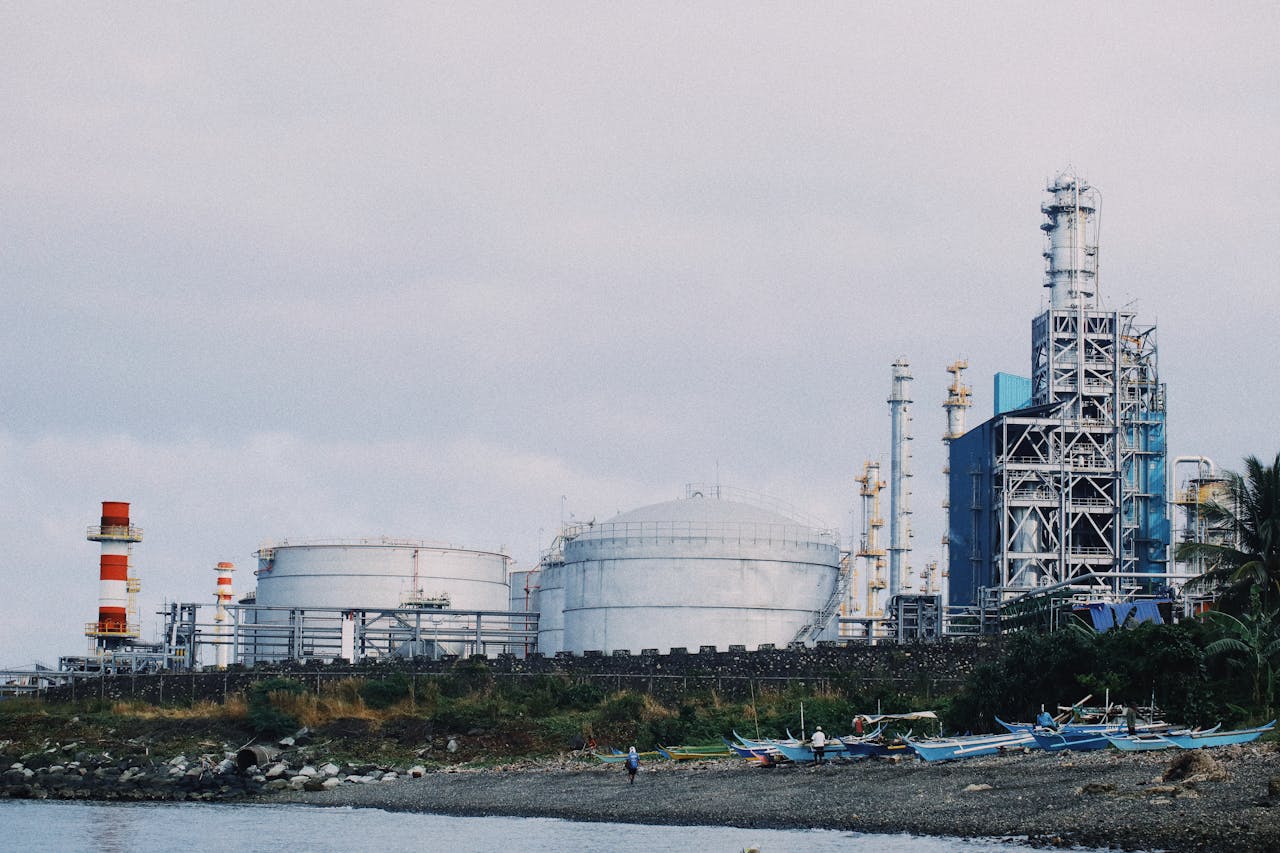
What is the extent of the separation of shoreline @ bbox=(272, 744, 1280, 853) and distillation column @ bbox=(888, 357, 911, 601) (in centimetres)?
4630

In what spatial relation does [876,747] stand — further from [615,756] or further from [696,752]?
[615,756]

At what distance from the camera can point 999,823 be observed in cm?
3112

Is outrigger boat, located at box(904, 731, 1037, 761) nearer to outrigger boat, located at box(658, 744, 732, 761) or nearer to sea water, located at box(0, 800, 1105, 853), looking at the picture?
sea water, located at box(0, 800, 1105, 853)

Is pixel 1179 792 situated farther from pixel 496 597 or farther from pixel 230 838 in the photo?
pixel 496 597

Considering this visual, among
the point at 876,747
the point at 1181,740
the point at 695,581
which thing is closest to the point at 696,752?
the point at 876,747

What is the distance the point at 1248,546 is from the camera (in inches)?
1892

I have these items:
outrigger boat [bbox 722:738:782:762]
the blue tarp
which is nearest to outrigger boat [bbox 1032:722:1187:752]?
outrigger boat [bbox 722:738:782:762]

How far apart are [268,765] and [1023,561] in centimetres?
3352

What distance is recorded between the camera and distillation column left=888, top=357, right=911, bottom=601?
300ft

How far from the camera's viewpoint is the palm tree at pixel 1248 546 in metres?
47.1

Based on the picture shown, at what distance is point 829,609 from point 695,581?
22.4ft

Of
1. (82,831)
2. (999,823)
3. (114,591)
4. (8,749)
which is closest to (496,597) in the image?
(114,591)

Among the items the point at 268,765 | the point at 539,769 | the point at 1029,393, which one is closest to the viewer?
the point at 539,769

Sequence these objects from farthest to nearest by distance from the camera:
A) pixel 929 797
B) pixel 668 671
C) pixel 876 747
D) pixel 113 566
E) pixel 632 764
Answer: pixel 113 566 → pixel 668 671 → pixel 632 764 → pixel 876 747 → pixel 929 797
